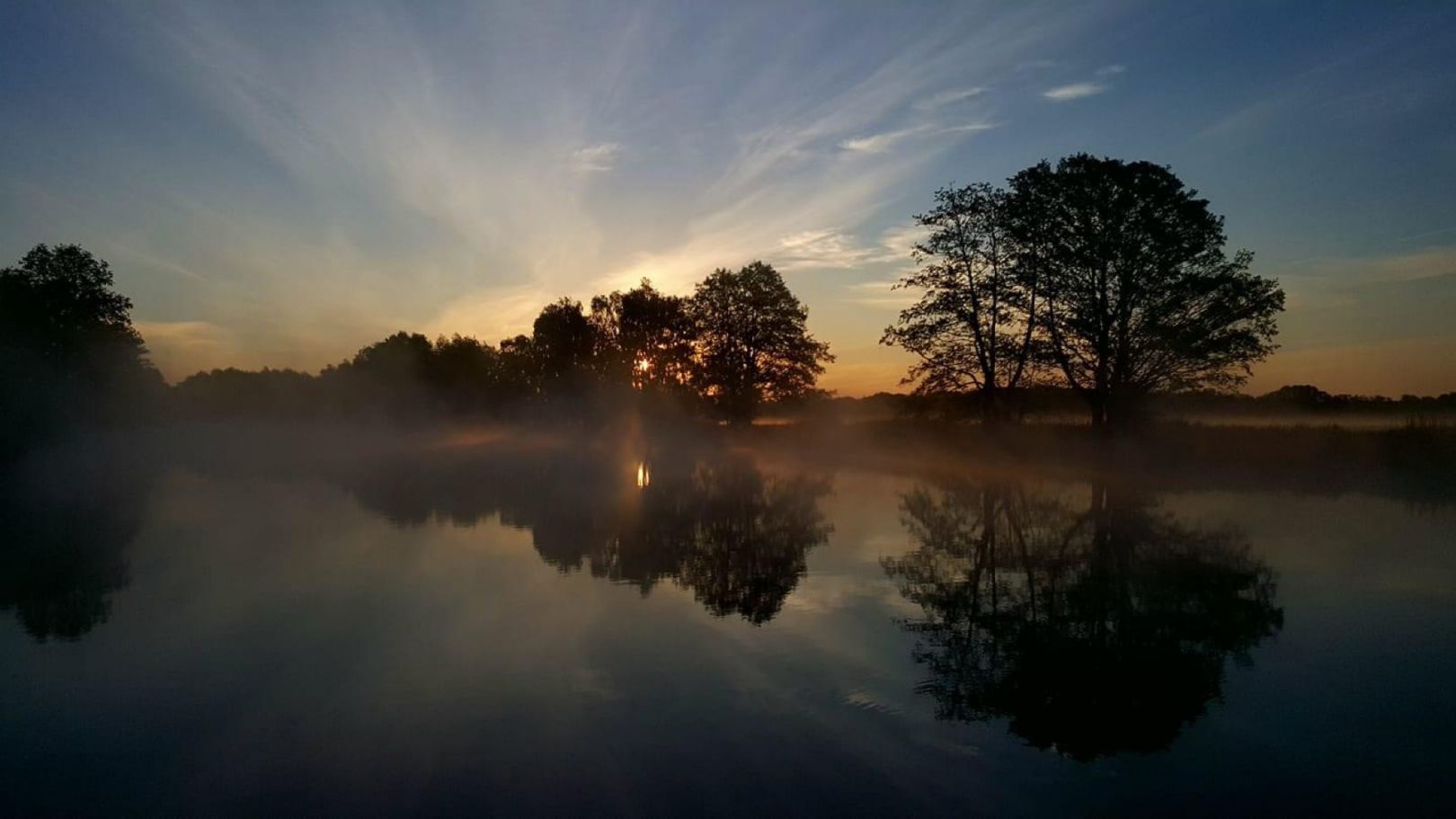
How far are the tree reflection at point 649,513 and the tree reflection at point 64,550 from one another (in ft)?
20.3

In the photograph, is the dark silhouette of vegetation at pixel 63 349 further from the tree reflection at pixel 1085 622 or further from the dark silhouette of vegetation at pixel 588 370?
the tree reflection at pixel 1085 622

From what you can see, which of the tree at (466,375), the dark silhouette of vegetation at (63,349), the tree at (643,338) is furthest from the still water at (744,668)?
the tree at (466,375)

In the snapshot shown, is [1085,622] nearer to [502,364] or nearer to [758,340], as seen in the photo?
[758,340]

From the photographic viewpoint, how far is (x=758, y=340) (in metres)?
64.4

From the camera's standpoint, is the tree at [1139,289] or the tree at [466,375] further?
the tree at [466,375]

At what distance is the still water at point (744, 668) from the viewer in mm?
5652

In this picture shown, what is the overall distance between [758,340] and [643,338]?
2428cm

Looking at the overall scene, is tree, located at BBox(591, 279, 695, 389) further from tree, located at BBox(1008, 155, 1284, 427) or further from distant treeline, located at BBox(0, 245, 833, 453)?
tree, located at BBox(1008, 155, 1284, 427)

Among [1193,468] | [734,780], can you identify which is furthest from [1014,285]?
[734,780]

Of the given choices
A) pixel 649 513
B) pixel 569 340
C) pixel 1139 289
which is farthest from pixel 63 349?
pixel 1139 289

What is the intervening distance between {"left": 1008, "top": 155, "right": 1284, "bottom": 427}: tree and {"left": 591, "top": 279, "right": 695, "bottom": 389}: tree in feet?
154

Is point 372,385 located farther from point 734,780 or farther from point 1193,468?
point 734,780

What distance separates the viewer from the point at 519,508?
73.8 feet

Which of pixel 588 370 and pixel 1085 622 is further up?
pixel 588 370
